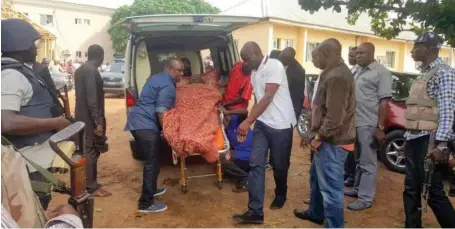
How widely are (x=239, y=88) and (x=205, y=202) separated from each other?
1434mm

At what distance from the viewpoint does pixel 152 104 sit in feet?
14.7

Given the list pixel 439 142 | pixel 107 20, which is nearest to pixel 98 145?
pixel 439 142

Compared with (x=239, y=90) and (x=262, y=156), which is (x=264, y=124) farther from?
(x=239, y=90)

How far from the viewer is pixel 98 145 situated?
4984 mm

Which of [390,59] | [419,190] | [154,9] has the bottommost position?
[419,190]

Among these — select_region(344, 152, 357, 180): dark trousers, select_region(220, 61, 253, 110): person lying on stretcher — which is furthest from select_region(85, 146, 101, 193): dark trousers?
select_region(344, 152, 357, 180): dark trousers

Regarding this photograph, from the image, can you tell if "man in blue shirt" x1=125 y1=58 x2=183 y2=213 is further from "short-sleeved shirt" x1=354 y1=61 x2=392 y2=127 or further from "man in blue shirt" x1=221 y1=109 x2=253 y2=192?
"short-sleeved shirt" x1=354 y1=61 x2=392 y2=127

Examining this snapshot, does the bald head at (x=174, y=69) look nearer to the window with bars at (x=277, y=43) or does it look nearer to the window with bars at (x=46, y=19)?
the window with bars at (x=277, y=43)

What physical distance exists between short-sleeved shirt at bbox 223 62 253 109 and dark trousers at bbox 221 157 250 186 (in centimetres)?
71

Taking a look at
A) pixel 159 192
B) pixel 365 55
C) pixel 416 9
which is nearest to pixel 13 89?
pixel 159 192

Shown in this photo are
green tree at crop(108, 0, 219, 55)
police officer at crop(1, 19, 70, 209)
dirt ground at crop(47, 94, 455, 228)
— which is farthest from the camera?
green tree at crop(108, 0, 219, 55)

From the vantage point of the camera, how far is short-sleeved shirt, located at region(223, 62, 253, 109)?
5.23 m

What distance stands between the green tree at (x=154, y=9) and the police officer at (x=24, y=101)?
29195 millimetres

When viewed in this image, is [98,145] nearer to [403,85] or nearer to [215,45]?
[215,45]
